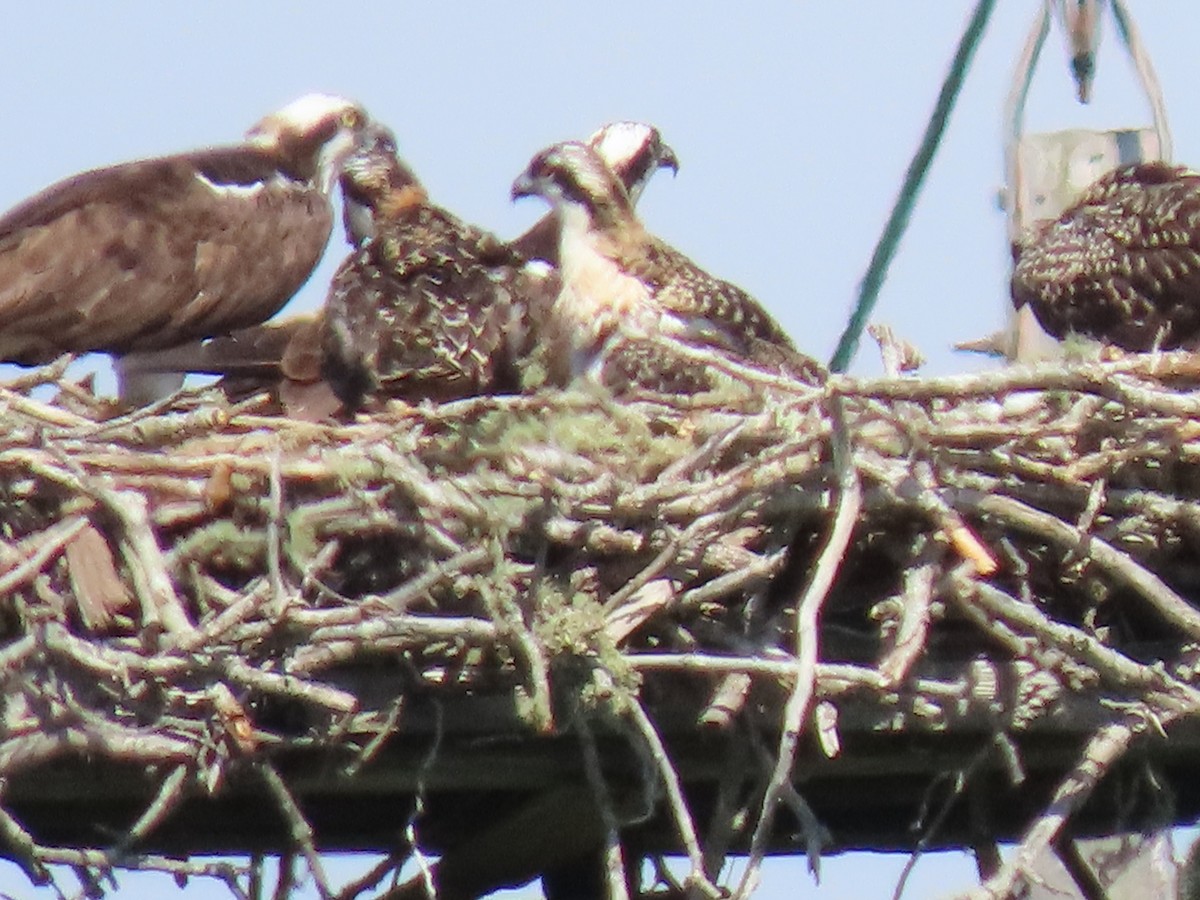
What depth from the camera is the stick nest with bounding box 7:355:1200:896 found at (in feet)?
12.1

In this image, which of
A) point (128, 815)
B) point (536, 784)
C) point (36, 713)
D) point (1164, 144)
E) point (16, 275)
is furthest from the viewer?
point (16, 275)

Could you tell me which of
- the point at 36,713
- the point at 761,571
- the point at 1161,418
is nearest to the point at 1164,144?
the point at 1161,418

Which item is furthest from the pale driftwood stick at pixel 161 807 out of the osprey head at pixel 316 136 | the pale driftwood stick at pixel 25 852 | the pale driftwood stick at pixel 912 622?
the osprey head at pixel 316 136

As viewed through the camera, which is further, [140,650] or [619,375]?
[619,375]

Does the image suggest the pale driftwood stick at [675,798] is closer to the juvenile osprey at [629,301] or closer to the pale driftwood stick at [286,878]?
the pale driftwood stick at [286,878]

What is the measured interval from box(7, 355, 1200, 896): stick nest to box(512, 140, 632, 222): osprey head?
5.87 ft

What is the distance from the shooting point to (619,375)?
5.20 meters

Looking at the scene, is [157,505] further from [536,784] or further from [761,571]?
[761,571]

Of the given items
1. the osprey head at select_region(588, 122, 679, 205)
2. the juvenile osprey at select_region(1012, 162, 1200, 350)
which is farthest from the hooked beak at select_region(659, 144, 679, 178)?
the juvenile osprey at select_region(1012, 162, 1200, 350)

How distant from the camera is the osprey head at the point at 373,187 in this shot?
6102 millimetres

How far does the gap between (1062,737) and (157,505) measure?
1.56 metres

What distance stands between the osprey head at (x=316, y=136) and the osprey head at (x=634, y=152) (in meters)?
0.69

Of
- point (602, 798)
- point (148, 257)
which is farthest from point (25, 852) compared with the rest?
point (148, 257)

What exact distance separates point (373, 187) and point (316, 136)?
2.69ft
